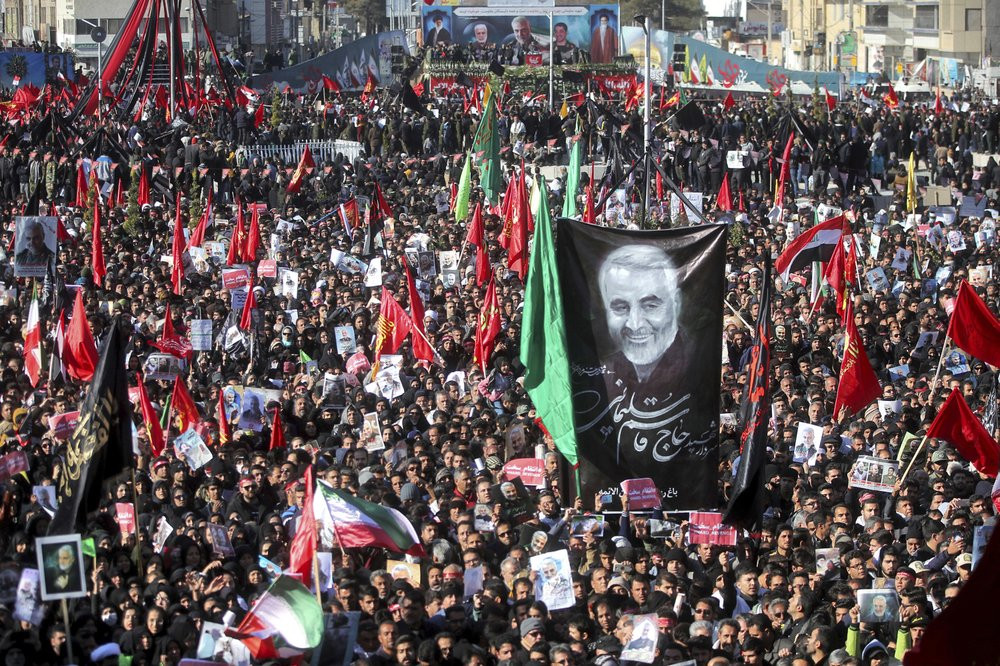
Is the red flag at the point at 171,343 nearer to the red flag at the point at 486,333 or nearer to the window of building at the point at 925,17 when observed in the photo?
the red flag at the point at 486,333

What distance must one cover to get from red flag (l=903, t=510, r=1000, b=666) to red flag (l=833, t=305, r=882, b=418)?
8524 mm

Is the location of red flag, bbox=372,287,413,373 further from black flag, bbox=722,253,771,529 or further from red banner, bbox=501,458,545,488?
black flag, bbox=722,253,771,529

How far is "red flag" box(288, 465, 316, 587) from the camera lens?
9.23m

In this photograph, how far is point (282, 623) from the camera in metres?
8.38

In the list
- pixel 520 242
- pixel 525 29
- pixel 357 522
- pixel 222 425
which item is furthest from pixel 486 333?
pixel 525 29

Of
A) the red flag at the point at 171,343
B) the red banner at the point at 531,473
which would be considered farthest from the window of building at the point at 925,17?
the red banner at the point at 531,473

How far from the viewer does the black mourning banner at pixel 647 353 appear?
10.6 m

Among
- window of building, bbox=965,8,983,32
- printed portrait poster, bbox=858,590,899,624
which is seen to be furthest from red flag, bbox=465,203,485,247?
window of building, bbox=965,8,983,32

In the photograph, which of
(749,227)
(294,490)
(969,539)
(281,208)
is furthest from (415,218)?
(969,539)

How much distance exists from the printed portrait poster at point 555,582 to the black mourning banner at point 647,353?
155cm

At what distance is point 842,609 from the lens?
29.5 ft

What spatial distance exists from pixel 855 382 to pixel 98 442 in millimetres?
6206

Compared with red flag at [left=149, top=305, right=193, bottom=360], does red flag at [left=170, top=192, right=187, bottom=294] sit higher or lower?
higher

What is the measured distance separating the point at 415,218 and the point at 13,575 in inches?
687
